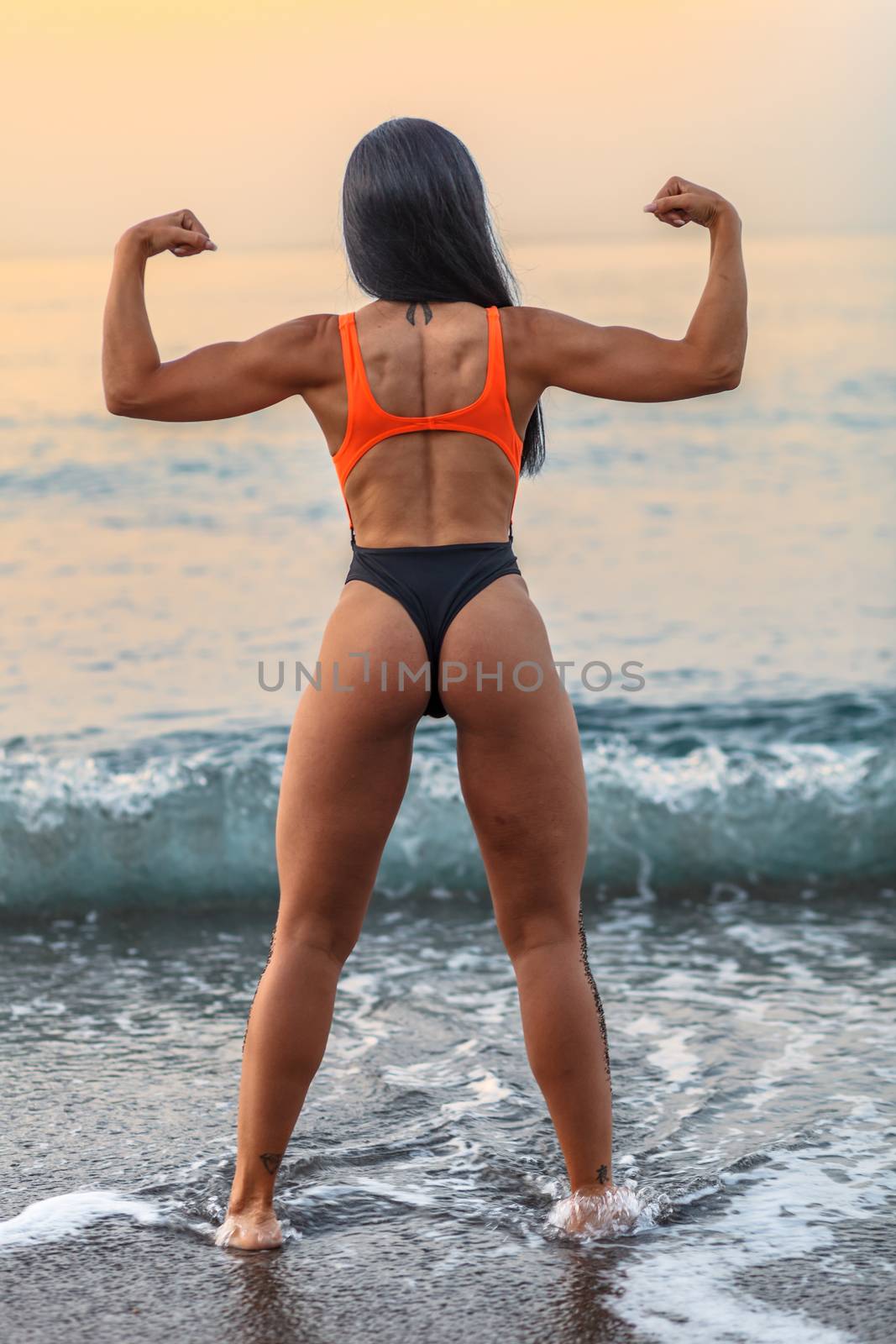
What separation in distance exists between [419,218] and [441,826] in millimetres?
3676

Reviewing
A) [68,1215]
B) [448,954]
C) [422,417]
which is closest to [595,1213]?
[68,1215]

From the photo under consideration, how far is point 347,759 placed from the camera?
2.46 m

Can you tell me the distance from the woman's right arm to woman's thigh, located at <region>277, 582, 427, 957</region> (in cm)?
51

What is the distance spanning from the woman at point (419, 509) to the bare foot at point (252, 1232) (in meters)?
0.11

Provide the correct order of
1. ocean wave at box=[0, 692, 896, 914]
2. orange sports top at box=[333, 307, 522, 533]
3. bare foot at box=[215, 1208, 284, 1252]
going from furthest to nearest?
ocean wave at box=[0, 692, 896, 914] → bare foot at box=[215, 1208, 284, 1252] → orange sports top at box=[333, 307, 522, 533]

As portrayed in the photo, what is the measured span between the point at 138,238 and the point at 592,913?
11.2 ft

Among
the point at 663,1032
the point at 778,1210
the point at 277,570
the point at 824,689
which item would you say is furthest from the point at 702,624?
the point at 778,1210

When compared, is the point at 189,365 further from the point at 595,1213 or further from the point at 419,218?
the point at 595,1213

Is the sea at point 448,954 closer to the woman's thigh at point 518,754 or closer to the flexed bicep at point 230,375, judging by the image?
the flexed bicep at point 230,375

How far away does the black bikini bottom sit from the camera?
8.03 feet

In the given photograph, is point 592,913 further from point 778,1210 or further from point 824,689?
point 824,689

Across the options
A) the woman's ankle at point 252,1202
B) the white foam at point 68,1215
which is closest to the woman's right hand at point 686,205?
the woman's ankle at point 252,1202

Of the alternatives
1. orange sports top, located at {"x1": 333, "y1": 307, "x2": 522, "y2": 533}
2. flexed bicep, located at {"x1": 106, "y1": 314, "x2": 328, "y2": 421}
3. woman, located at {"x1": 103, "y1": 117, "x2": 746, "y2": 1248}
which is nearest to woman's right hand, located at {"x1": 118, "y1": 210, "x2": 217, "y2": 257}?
woman, located at {"x1": 103, "y1": 117, "x2": 746, "y2": 1248}

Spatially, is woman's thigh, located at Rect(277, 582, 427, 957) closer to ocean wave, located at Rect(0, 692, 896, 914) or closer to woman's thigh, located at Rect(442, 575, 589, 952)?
woman's thigh, located at Rect(442, 575, 589, 952)
